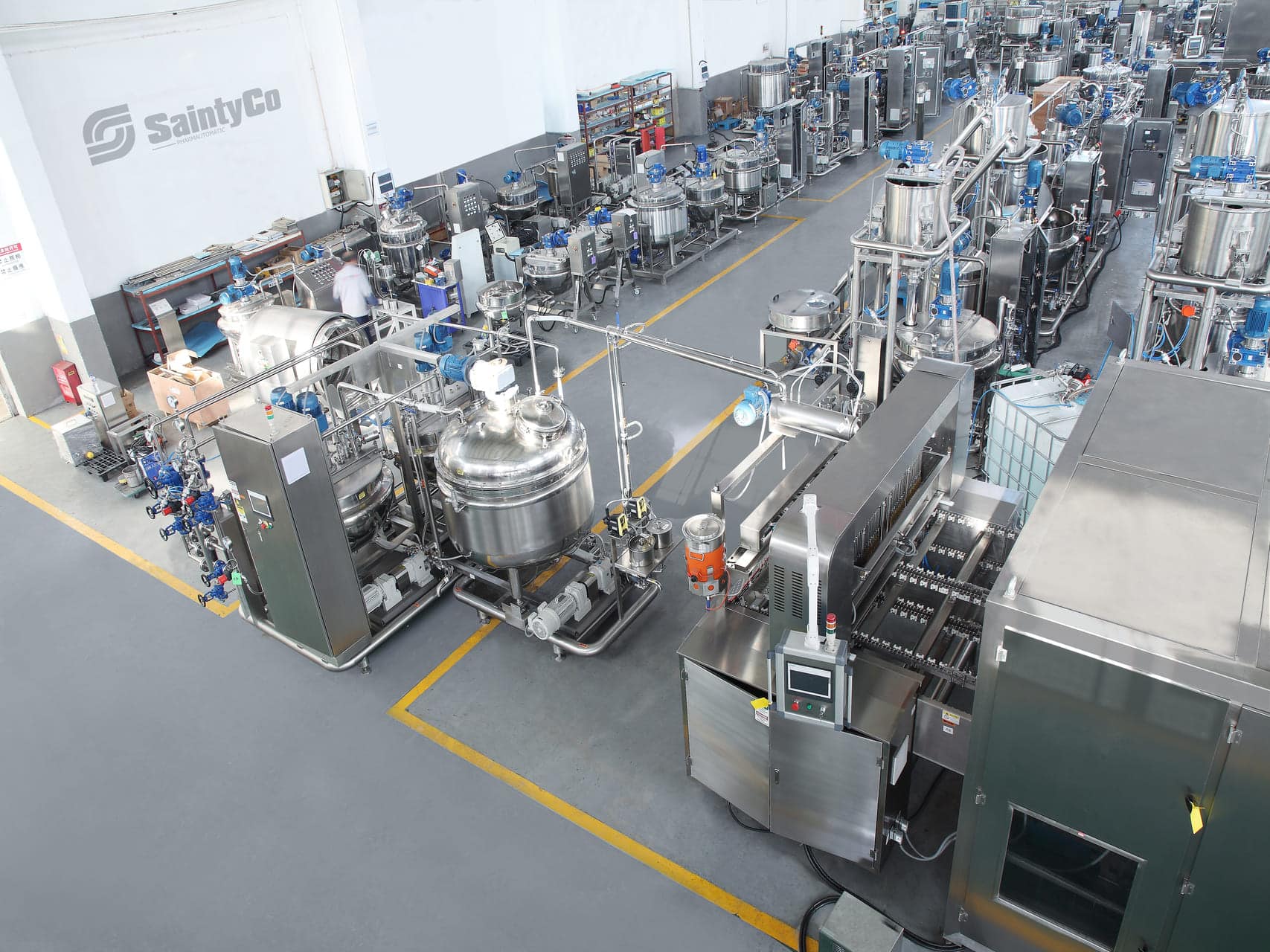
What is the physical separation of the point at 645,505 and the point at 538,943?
287 centimetres

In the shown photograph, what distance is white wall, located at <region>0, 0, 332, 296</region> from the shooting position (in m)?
10.1

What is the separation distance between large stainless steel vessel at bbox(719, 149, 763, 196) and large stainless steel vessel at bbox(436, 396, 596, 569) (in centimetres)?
831

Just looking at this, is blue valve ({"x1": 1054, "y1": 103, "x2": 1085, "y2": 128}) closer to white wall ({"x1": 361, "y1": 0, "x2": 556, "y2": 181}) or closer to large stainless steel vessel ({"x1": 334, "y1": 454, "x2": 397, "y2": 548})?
white wall ({"x1": 361, "y1": 0, "x2": 556, "y2": 181})

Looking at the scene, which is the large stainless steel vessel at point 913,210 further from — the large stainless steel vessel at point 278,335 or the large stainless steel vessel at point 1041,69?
the large stainless steel vessel at point 1041,69

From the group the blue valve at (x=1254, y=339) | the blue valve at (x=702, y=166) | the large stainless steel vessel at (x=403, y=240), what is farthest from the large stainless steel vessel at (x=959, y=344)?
the large stainless steel vessel at (x=403, y=240)

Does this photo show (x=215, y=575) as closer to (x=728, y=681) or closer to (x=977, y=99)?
(x=728, y=681)

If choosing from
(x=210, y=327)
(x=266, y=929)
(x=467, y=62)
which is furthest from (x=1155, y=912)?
(x=467, y=62)

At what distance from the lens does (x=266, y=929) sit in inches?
195

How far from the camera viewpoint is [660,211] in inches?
475

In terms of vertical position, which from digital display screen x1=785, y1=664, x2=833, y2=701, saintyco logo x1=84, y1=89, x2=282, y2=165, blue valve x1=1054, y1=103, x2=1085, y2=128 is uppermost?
saintyco logo x1=84, y1=89, x2=282, y2=165

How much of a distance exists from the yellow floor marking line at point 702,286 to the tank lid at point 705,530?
4137 mm

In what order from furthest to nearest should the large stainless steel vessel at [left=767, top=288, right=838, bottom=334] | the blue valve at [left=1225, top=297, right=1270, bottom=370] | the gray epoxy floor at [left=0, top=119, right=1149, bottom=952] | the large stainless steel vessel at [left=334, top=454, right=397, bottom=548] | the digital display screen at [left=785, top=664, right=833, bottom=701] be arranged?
the large stainless steel vessel at [left=767, top=288, right=838, bottom=334] < the large stainless steel vessel at [left=334, top=454, right=397, bottom=548] < the blue valve at [left=1225, top=297, right=1270, bottom=370] < the gray epoxy floor at [left=0, top=119, right=1149, bottom=952] < the digital display screen at [left=785, top=664, right=833, bottom=701]

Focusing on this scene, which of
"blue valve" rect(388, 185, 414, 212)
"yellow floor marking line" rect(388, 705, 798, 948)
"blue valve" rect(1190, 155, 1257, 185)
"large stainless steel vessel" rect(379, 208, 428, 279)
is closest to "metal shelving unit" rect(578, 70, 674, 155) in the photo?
"blue valve" rect(388, 185, 414, 212)

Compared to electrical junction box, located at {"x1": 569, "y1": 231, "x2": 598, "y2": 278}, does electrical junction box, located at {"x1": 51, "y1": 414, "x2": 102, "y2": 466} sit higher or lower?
lower
